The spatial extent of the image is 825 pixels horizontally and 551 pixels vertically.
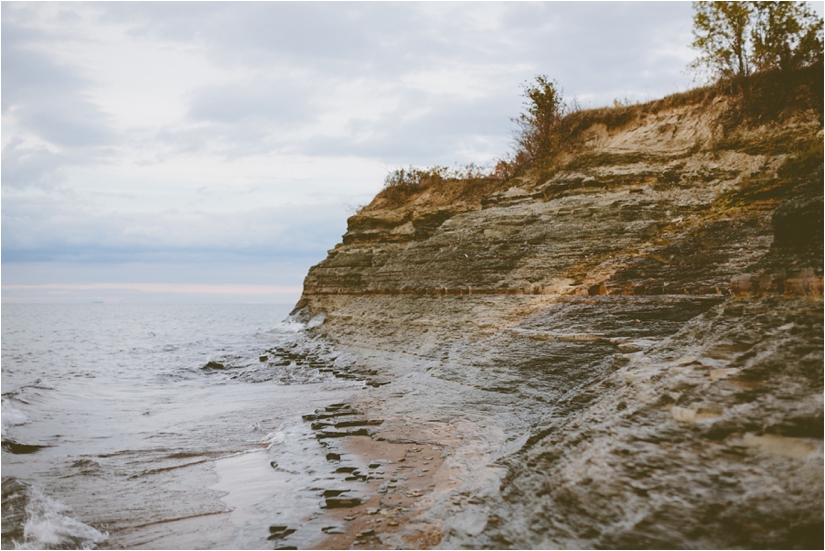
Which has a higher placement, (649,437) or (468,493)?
(649,437)

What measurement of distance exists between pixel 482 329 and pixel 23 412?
1071cm

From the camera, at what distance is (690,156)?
16.2m

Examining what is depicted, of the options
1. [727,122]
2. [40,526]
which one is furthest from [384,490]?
[727,122]

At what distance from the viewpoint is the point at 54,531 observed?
5.64 meters

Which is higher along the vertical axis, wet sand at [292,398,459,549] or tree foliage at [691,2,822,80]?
tree foliage at [691,2,822,80]

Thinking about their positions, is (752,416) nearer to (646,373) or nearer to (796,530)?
(796,530)

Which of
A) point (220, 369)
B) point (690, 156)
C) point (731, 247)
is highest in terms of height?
point (690, 156)

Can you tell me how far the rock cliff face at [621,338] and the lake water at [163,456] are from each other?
5.28ft

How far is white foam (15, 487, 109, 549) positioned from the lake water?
15 millimetres

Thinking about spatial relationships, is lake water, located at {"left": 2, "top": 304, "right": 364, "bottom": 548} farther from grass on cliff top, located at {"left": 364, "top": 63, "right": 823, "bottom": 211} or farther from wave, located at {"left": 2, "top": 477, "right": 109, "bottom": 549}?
grass on cliff top, located at {"left": 364, "top": 63, "right": 823, "bottom": 211}

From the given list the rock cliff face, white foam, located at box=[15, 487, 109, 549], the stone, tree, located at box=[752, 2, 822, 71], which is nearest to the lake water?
white foam, located at box=[15, 487, 109, 549]

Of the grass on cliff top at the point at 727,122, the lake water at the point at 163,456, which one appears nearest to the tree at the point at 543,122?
the grass on cliff top at the point at 727,122

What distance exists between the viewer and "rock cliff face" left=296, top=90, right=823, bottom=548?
386 cm

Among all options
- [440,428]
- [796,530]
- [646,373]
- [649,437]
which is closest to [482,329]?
[440,428]
